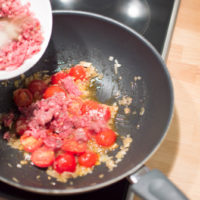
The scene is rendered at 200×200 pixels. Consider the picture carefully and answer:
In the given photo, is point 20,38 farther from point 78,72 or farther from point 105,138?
point 105,138

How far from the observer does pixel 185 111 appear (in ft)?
4.00

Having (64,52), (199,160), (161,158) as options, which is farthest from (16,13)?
(199,160)

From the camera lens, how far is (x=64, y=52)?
1270mm

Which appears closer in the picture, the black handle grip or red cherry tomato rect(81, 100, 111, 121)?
the black handle grip

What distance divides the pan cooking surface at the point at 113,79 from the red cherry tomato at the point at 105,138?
0.06 meters

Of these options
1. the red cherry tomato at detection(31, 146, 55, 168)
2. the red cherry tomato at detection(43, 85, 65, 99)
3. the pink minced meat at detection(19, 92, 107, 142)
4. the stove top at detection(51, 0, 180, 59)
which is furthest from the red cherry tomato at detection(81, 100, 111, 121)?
the stove top at detection(51, 0, 180, 59)

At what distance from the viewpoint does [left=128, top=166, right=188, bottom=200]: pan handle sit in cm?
74

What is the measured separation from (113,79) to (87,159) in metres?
0.41

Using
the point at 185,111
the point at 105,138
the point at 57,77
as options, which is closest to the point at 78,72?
the point at 57,77

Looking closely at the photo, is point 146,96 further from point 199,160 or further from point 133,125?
point 199,160

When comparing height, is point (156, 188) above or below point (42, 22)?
below

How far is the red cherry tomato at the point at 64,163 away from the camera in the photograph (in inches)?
39.4

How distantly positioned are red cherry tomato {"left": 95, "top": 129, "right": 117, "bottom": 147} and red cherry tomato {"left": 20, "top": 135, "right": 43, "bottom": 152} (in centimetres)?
22

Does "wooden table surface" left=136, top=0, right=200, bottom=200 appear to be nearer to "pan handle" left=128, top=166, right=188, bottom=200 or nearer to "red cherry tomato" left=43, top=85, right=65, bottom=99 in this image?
"pan handle" left=128, top=166, right=188, bottom=200
